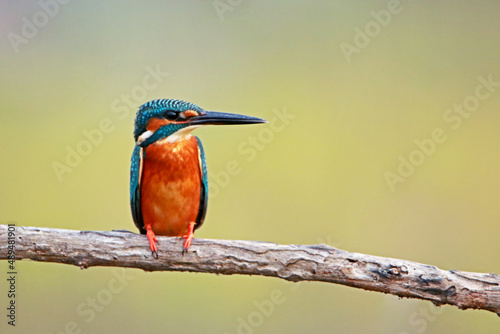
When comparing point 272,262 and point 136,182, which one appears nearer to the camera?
point 272,262

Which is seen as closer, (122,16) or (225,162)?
(225,162)

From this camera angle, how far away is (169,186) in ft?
10.5

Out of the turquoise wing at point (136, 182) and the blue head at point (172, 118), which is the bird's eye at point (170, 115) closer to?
the blue head at point (172, 118)

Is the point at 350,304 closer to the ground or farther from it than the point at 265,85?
closer to the ground

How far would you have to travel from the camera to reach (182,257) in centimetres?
276

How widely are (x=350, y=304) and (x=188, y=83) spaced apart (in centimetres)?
298

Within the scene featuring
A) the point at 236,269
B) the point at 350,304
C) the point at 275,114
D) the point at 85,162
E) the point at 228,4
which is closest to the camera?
the point at 236,269

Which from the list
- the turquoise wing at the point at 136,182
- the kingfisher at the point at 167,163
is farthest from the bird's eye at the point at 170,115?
the turquoise wing at the point at 136,182

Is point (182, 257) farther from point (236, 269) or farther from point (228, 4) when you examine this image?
point (228, 4)

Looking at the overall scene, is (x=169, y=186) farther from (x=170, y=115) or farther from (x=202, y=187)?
(x=170, y=115)

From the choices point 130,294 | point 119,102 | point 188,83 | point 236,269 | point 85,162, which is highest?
point 188,83

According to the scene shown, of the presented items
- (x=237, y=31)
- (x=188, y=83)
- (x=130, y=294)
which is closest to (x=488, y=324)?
(x=130, y=294)

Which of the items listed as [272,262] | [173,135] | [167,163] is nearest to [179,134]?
[173,135]

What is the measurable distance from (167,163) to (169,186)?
14cm
